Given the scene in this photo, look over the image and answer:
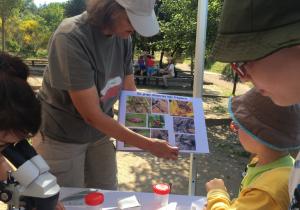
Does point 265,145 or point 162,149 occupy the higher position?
point 265,145

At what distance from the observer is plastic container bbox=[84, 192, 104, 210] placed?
179 centimetres

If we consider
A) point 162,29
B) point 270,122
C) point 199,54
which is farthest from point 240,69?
point 162,29

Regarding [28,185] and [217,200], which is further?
[217,200]

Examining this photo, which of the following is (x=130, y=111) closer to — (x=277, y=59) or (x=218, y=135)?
(x=277, y=59)

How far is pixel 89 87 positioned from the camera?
6.13ft

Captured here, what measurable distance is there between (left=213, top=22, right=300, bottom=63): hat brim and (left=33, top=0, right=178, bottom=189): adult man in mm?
1140

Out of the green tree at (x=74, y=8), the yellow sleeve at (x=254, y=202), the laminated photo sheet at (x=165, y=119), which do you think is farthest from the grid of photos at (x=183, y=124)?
the green tree at (x=74, y=8)

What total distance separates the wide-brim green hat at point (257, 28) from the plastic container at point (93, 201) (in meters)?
1.24

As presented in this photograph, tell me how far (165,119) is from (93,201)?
666 mm

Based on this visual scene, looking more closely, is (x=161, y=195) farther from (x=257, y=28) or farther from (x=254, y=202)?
(x=257, y=28)

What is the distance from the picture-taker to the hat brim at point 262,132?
4.60 ft

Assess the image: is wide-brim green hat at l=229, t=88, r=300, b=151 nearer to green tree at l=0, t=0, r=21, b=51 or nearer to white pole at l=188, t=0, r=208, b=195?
white pole at l=188, t=0, r=208, b=195

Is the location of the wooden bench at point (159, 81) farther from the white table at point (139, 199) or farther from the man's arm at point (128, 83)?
the white table at point (139, 199)

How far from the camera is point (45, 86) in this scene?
6.82ft
